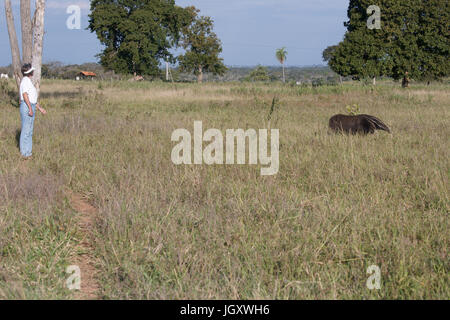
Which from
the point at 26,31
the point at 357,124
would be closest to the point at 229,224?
the point at 357,124

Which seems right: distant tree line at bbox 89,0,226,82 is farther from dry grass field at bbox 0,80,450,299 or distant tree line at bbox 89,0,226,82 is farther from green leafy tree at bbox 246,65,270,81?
dry grass field at bbox 0,80,450,299

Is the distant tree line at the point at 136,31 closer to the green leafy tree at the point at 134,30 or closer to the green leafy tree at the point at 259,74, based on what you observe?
the green leafy tree at the point at 134,30

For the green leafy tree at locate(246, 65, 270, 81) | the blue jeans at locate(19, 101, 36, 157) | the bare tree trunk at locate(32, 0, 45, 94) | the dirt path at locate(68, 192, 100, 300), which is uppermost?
the green leafy tree at locate(246, 65, 270, 81)

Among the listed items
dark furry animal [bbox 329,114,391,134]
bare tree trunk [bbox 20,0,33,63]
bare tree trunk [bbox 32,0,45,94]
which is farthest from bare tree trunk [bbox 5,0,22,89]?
dark furry animal [bbox 329,114,391,134]

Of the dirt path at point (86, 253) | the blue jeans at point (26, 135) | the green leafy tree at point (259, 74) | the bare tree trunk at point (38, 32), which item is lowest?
the dirt path at point (86, 253)

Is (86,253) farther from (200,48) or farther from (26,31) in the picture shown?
(200,48)

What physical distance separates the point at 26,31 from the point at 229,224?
14243mm

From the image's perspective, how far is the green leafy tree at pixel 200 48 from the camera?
56.9 m

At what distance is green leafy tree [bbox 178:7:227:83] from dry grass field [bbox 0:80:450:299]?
51294mm

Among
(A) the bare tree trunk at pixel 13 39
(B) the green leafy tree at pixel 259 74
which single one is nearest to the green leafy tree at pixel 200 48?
(B) the green leafy tree at pixel 259 74

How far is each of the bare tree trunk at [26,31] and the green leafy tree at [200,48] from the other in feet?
138

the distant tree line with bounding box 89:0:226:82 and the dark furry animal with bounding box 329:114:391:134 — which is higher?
the distant tree line with bounding box 89:0:226:82

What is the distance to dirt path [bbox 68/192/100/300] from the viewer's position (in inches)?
120
